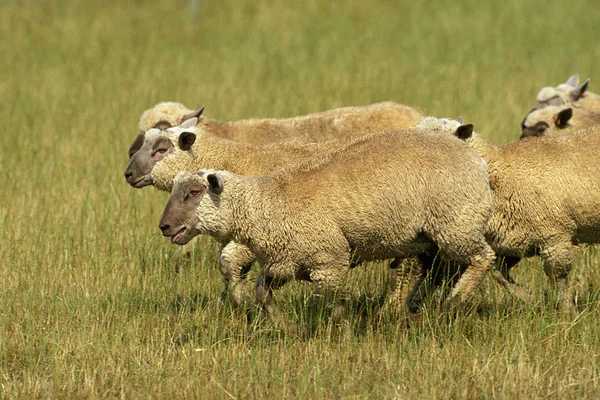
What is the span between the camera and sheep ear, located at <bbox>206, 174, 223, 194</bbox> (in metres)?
6.34

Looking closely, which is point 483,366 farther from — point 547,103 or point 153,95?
point 153,95

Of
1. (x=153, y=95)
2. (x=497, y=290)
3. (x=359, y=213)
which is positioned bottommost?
(x=497, y=290)

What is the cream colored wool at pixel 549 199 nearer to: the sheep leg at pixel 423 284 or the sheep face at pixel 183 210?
the sheep leg at pixel 423 284

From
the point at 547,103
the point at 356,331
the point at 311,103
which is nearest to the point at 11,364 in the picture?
the point at 356,331

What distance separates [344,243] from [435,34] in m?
12.2

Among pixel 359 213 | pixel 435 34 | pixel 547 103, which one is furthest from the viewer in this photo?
pixel 435 34

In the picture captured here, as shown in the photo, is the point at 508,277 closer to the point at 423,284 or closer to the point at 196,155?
the point at 423,284

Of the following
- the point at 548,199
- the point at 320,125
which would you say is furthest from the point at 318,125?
the point at 548,199

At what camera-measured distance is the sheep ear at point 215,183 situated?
6340 mm

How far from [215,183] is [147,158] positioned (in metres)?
1.55

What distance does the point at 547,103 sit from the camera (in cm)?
1098

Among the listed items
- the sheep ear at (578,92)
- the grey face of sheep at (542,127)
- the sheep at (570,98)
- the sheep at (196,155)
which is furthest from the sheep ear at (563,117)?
the sheep at (196,155)

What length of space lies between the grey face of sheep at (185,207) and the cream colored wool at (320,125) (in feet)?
8.80

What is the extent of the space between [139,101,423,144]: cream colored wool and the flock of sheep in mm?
1927
